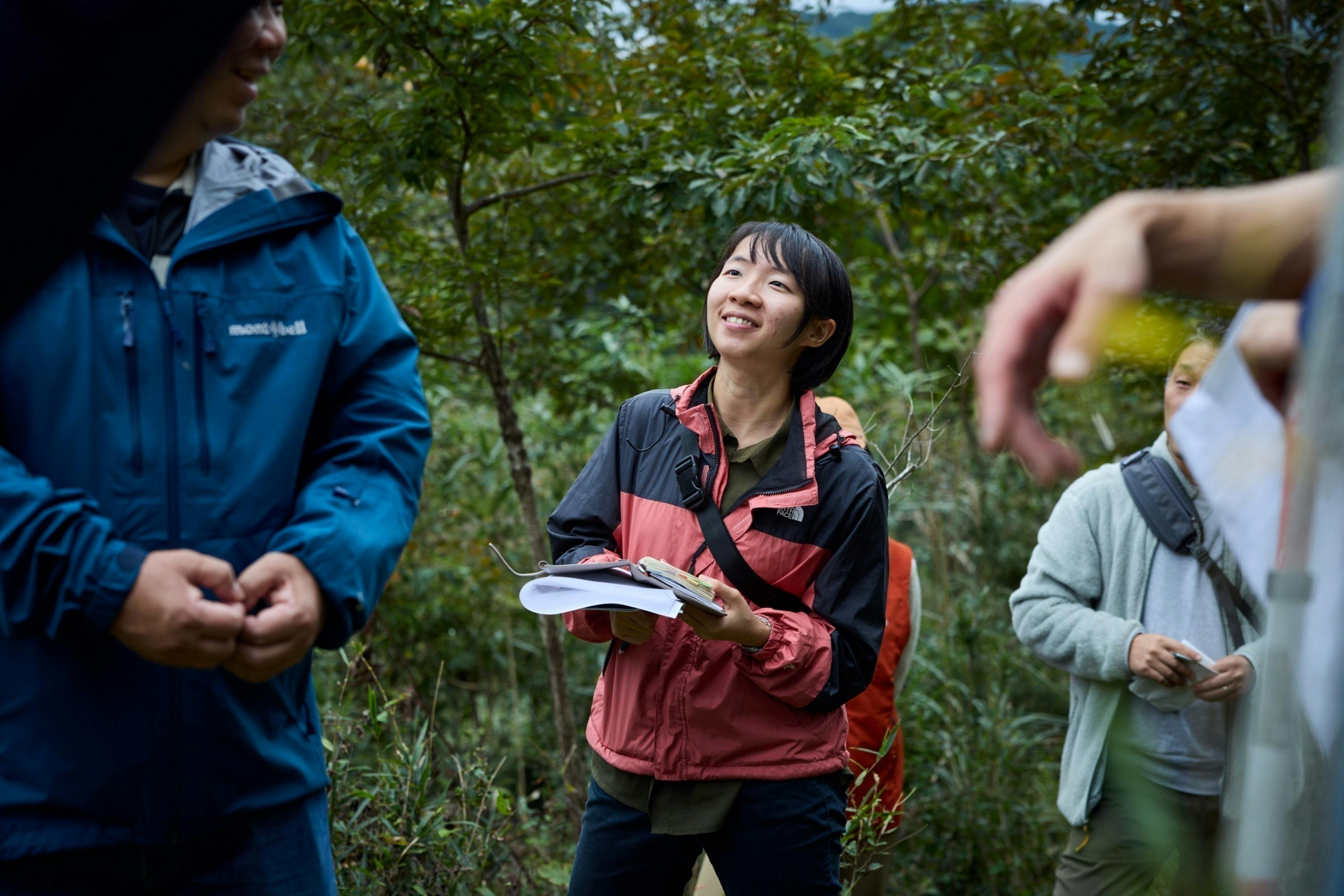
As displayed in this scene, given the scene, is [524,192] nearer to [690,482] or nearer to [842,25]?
[842,25]

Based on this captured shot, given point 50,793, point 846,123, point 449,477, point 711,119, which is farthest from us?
point 449,477

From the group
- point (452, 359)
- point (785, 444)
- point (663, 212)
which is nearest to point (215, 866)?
point (785, 444)

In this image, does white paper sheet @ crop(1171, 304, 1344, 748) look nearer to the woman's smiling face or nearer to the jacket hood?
the jacket hood

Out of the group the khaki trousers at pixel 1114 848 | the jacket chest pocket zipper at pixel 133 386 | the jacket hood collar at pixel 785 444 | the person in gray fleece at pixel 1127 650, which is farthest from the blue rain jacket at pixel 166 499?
the person in gray fleece at pixel 1127 650

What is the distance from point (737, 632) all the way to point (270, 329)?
103cm

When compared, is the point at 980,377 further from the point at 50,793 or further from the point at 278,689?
the point at 50,793

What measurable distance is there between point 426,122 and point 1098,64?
263 centimetres

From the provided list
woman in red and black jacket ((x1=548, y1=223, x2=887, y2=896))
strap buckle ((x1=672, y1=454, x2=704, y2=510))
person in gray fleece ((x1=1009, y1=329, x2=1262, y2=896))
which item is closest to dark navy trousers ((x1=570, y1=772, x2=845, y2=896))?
woman in red and black jacket ((x1=548, y1=223, x2=887, y2=896))

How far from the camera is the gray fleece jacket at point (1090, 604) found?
8.79 ft

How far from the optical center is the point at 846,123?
3328 mm

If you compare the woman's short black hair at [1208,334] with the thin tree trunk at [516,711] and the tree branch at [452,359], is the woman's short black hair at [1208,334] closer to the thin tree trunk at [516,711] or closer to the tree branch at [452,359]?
the tree branch at [452,359]

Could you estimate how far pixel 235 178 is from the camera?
1664 millimetres

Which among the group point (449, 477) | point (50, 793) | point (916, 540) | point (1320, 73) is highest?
point (1320, 73)

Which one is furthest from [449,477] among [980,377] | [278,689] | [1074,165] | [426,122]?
[980,377]
